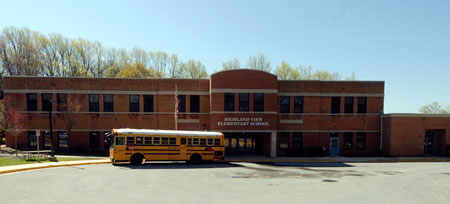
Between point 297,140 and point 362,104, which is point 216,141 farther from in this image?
point 362,104

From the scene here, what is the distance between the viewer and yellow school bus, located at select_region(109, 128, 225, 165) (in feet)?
70.2

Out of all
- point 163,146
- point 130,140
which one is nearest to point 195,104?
point 163,146

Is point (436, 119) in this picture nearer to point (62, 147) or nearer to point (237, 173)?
point (237, 173)

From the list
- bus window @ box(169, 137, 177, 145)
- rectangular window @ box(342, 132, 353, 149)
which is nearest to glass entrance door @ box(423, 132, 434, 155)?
rectangular window @ box(342, 132, 353, 149)

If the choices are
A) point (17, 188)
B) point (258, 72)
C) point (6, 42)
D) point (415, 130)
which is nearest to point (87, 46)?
point (6, 42)

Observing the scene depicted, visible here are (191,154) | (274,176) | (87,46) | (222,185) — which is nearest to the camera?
(222,185)

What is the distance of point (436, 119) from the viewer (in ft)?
105

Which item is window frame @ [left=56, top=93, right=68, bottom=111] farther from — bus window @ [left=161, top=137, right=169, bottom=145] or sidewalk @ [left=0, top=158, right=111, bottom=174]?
bus window @ [left=161, top=137, right=169, bottom=145]

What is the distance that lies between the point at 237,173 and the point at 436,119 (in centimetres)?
2706

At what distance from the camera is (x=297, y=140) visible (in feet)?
104

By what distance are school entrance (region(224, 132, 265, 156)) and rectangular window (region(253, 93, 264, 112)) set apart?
4.98 m

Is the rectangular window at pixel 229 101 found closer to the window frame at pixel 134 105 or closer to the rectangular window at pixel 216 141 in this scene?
the rectangular window at pixel 216 141

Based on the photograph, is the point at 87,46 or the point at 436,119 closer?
the point at 436,119

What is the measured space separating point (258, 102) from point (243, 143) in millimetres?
7068
